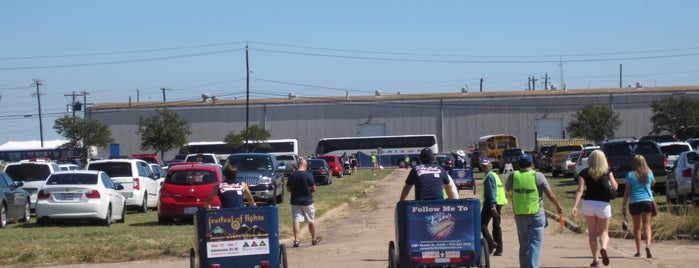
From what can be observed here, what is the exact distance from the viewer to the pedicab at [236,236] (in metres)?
11.8

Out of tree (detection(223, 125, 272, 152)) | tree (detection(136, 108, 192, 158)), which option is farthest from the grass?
tree (detection(223, 125, 272, 152))

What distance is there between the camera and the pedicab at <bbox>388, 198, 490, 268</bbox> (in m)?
11.8

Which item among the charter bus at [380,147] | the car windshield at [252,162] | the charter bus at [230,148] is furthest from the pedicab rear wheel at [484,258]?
the charter bus at [380,147]

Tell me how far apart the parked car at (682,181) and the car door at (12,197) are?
15.3 m

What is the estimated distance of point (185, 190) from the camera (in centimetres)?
2309

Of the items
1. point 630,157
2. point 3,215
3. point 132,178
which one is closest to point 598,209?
point 3,215

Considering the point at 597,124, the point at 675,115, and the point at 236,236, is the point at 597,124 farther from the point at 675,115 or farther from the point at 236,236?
the point at 236,236

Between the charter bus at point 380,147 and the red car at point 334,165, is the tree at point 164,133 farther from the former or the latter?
the red car at point 334,165

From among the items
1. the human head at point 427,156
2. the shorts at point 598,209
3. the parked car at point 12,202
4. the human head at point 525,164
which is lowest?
the parked car at point 12,202

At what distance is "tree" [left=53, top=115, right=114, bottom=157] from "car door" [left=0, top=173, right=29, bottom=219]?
52123 mm

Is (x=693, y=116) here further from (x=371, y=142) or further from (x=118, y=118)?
(x=118, y=118)

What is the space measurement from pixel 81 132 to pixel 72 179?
55172mm

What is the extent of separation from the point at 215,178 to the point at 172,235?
4.45 metres

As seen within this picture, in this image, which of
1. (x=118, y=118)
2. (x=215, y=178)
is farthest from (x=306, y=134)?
(x=215, y=178)
